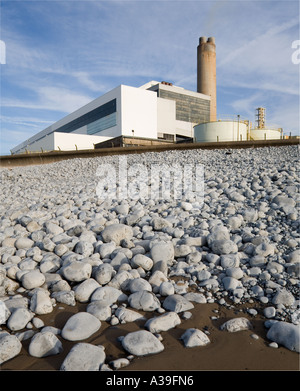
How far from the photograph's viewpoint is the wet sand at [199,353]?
1.34 meters

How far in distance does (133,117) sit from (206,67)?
11.1 m

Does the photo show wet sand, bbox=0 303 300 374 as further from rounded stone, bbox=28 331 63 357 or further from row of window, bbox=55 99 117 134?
row of window, bbox=55 99 117 134

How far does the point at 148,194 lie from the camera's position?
427 centimetres

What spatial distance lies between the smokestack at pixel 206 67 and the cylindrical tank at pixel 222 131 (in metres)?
13.7

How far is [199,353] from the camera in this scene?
1.42 meters

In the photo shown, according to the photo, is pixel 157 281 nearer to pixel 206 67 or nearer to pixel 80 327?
pixel 80 327

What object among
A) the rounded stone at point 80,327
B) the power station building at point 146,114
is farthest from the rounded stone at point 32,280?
the power station building at point 146,114

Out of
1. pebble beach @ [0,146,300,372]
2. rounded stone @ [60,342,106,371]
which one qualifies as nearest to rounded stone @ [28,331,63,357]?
pebble beach @ [0,146,300,372]

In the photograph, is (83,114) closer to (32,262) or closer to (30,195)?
(30,195)

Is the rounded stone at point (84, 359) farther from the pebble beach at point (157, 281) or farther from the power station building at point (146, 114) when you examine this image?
the power station building at point (146, 114)

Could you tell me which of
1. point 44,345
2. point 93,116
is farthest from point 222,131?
point 44,345

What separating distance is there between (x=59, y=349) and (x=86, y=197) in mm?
3130

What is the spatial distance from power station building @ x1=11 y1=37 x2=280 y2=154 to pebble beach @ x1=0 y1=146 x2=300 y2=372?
17.3m
